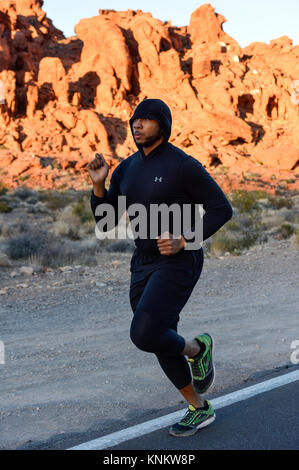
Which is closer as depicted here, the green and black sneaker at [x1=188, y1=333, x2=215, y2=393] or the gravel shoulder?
the green and black sneaker at [x1=188, y1=333, x2=215, y2=393]

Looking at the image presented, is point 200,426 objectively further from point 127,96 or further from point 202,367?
point 127,96

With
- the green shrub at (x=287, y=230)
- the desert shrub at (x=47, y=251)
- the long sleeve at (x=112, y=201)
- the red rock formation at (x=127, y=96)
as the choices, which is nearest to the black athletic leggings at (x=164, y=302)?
the long sleeve at (x=112, y=201)

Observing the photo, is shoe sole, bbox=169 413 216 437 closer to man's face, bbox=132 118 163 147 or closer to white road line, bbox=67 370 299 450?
white road line, bbox=67 370 299 450

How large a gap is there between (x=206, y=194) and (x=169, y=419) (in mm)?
1686

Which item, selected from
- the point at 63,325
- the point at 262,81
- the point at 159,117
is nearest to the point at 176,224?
the point at 159,117

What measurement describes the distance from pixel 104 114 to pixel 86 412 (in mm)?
55059


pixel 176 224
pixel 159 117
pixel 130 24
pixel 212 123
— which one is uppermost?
pixel 130 24

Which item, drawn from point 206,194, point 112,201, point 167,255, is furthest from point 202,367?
point 112,201

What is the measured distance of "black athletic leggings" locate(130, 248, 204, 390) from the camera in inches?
133

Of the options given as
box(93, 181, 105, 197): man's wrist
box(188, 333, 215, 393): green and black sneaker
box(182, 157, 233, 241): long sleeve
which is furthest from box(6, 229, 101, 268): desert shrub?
box(182, 157, 233, 241): long sleeve

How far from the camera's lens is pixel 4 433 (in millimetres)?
3957

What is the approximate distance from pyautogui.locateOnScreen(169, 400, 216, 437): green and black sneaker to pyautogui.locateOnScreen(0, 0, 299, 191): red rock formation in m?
40.7
